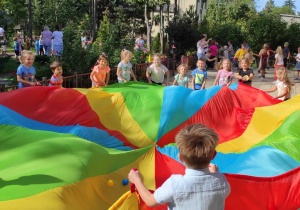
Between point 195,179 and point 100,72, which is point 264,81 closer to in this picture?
point 100,72

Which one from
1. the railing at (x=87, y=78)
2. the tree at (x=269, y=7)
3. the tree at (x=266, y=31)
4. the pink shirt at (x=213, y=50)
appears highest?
the tree at (x=269, y=7)

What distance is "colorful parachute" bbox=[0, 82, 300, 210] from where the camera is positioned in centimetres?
345

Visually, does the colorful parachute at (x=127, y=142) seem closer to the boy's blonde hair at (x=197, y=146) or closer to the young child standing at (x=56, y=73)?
the young child standing at (x=56, y=73)

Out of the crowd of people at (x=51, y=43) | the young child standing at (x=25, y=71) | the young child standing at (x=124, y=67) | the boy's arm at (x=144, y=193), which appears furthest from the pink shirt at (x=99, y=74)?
the boy's arm at (x=144, y=193)

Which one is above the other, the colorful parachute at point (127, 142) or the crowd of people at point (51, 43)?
the crowd of people at point (51, 43)

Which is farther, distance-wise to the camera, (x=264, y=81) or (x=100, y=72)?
(x=264, y=81)

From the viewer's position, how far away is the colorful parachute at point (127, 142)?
3445 millimetres

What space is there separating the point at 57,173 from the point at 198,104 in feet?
10.3

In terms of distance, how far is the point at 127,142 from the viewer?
5.22 m

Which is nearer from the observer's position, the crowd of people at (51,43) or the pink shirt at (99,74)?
the pink shirt at (99,74)

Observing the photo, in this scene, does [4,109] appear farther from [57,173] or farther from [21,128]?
[57,173]

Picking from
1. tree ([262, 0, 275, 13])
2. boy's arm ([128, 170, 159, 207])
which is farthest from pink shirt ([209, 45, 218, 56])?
tree ([262, 0, 275, 13])

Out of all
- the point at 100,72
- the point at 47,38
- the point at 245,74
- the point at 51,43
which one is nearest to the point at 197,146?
the point at 100,72

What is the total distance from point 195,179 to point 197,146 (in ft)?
0.64
